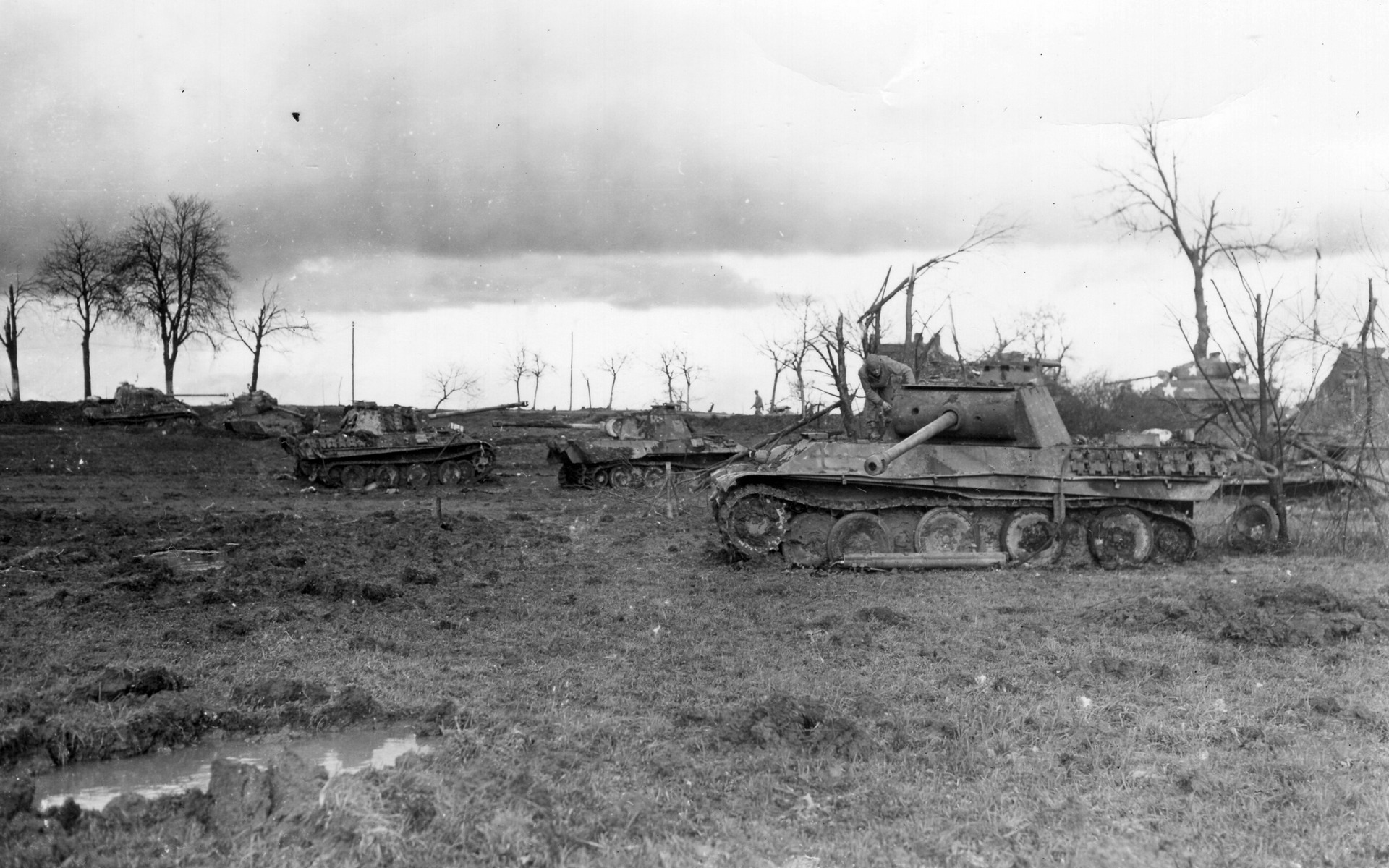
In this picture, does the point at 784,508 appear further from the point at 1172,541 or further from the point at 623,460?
the point at 623,460

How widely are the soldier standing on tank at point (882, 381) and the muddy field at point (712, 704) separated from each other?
269 cm

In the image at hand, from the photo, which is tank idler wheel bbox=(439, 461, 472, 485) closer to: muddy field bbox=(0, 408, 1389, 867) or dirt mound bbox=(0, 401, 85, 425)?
muddy field bbox=(0, 408, 1389, 867)

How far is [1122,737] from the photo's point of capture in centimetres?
577

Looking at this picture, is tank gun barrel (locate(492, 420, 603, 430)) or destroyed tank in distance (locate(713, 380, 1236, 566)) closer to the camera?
destroyed tank in distance (locate(713, 380, 1236, 566))

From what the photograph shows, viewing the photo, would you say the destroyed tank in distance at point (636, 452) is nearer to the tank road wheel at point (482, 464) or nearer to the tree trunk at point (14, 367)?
the tank road wheel at point (482, 464)

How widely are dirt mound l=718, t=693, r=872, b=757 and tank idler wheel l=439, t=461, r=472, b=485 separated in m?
20.3

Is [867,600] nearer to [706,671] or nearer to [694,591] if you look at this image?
[694,591]

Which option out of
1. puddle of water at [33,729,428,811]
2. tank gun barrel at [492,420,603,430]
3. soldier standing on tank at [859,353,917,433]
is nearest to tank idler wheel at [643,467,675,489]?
soldier standing on tank at [859,353,917,433]

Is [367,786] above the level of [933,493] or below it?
below

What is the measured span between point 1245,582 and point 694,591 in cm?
581

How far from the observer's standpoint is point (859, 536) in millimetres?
12422

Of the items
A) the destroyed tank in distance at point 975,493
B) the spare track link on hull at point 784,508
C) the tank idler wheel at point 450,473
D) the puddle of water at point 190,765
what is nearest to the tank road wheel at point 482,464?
the tank idler wheel at point 450,473

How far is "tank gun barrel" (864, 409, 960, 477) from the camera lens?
12117 mm

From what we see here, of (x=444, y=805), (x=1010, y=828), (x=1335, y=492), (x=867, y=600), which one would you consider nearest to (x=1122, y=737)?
(x=1010, y=828)
